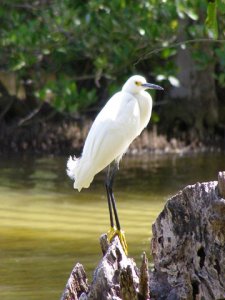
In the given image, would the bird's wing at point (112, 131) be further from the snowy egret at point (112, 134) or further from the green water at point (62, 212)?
the green water at point (62, 212)

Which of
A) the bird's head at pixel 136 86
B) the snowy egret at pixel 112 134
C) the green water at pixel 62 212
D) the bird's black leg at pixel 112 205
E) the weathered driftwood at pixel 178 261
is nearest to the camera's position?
the weathered driftwood at pixel 178 261

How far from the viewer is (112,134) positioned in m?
7.57

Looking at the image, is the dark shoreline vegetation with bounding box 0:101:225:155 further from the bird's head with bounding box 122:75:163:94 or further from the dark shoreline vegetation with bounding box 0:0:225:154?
the bird's head with bounding box 122:75:163:94

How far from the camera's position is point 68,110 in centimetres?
1577

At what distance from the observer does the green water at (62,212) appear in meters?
8.05

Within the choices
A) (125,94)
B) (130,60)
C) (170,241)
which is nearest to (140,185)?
(130,60)

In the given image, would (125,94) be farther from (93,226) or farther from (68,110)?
(68,110)

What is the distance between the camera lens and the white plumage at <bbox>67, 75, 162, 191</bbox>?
748 cm

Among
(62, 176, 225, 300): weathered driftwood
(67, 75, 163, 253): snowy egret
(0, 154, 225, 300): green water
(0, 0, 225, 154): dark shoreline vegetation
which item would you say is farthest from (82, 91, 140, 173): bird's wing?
(0, 0, 225, 154): dark shoreline vegetation

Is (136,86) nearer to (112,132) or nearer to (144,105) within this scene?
(144,105)

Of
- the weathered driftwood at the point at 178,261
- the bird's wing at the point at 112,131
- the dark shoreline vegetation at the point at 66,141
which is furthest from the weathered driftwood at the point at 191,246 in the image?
the dark shoreline vegetation at the point at 66,141

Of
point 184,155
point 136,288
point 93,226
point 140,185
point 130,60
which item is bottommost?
point 136,288

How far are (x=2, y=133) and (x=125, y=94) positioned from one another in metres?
9.00

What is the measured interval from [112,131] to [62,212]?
330cm
